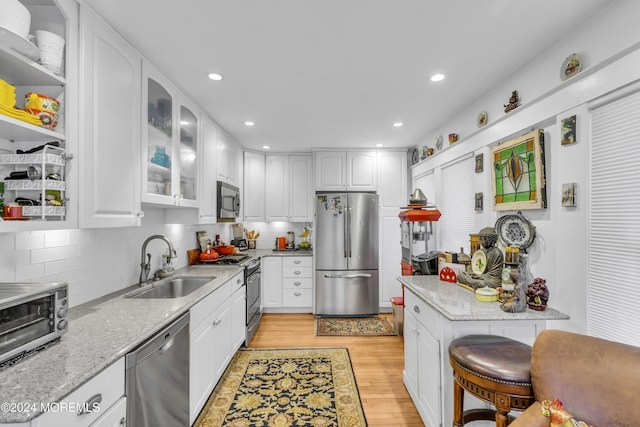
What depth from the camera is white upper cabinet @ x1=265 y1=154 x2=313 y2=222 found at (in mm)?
4578

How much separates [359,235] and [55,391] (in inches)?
138

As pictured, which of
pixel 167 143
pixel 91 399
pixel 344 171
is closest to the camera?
pixel 91 399

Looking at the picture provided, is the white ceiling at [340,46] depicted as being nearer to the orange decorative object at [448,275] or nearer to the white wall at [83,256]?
the white wall at [83,256]

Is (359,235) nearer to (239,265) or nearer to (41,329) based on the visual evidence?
(239,265)

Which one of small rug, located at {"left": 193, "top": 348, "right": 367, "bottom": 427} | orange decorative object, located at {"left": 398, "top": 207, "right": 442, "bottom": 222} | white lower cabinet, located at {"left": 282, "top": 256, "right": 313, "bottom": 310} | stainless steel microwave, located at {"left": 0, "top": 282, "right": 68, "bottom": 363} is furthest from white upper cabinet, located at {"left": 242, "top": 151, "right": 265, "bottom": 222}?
stainless steel microwave, located at {"left": 0, "top": 282, "right": 68, "bottom": 363}

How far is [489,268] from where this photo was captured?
203 centimetres

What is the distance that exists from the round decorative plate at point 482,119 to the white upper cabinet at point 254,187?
3160 millimetres

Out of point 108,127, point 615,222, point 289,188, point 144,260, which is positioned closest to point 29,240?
point 108,127

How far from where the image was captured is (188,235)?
3.11 metres

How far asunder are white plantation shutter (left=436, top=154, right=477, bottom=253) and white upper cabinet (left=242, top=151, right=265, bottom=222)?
106 inches

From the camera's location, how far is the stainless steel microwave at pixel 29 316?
3.19ft

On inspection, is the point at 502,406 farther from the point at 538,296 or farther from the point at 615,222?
the point at 615,222

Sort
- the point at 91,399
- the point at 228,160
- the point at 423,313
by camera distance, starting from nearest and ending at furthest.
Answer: the point at 91,399 → the point at 423,313 → the point at 228,160

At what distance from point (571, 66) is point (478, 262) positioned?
1.36 meters
